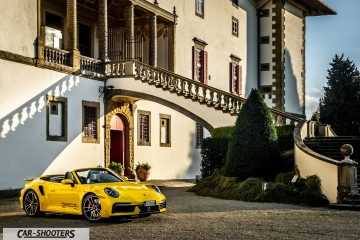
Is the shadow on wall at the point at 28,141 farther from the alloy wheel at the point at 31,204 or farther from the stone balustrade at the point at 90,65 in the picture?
the alloy wheel at the point at 31,204

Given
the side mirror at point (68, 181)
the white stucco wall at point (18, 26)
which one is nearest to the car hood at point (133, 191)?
the side mirror at point (68, 181)

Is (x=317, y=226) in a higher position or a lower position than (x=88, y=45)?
lower

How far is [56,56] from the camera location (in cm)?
2380

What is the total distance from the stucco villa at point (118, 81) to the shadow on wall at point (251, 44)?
0.16m

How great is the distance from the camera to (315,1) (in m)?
44.1

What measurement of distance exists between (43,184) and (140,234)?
4274 millimetres

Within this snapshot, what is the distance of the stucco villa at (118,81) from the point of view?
22.0 m

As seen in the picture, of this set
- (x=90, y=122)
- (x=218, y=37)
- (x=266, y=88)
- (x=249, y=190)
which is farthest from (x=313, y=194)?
(x=266, y=88)

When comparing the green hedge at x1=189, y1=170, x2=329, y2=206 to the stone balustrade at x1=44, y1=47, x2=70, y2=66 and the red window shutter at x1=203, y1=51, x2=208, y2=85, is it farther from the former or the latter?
the red window shutter at x1=203, y1=51, x2=208, y2=85

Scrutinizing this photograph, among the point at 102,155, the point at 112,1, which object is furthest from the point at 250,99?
the point at 112,1

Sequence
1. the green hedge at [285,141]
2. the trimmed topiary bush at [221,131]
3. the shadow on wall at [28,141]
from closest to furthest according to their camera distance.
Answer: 1. the shadow on wall at [28,141]
2. the green hedge at [285,141]
3. the trimmed topiary bush at [221,131]

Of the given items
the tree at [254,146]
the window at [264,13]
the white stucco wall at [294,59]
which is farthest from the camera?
the white stucco wall at [294,59]

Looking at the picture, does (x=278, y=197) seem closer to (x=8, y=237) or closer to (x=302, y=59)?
(x=8, y=237)

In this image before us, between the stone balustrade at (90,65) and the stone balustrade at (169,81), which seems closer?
the stone balustrade at (90,65)
